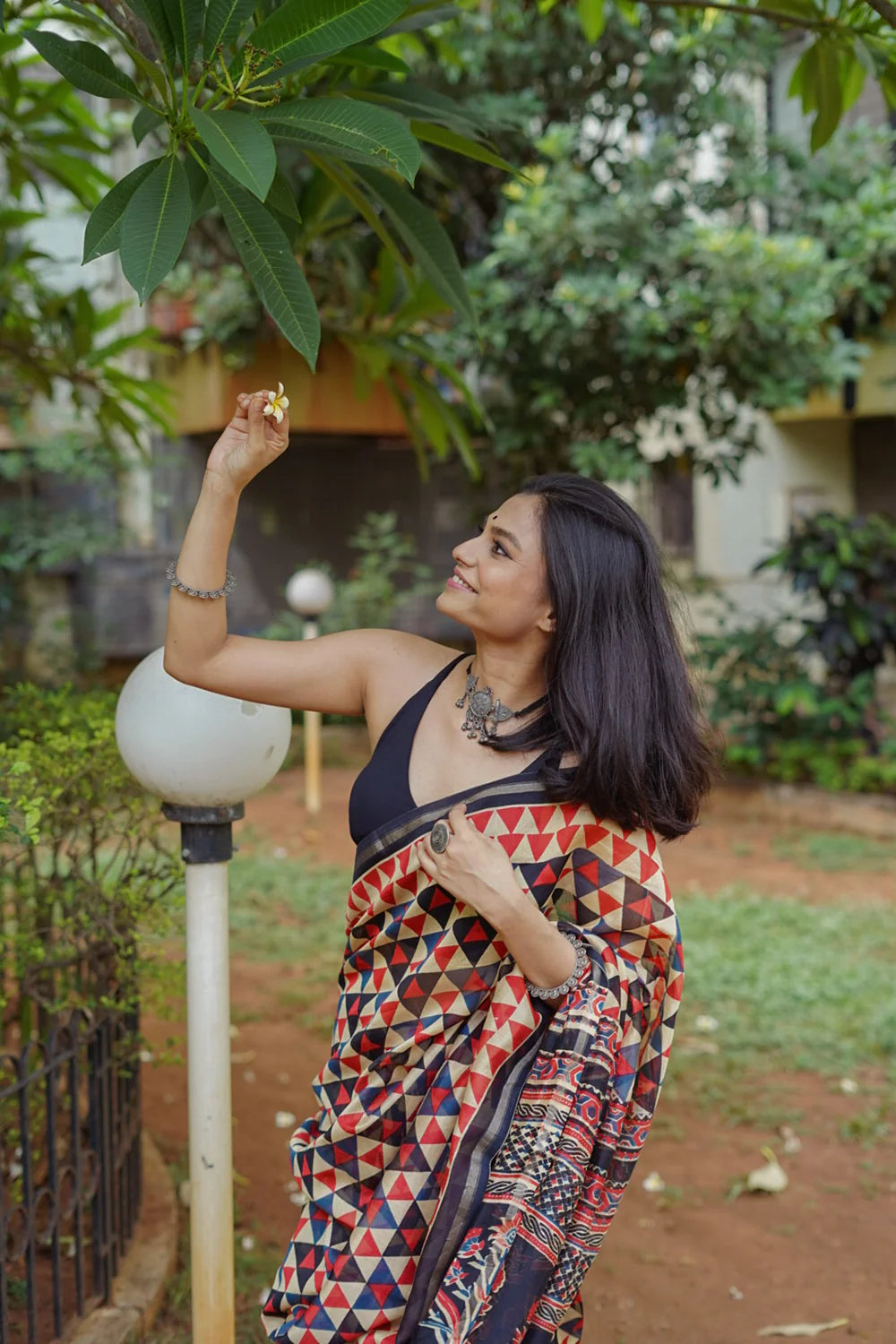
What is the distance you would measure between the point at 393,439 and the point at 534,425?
341 cm

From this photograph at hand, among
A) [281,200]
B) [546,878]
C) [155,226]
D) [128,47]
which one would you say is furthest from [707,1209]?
[128,47]

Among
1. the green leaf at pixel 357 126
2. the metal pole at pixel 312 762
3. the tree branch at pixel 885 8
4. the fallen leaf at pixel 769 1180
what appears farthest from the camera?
the metal pole at pixel 312 762

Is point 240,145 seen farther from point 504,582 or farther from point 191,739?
point 191,739

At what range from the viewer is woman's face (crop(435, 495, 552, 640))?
1.85 metres

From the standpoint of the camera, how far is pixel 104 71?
68.5 inches

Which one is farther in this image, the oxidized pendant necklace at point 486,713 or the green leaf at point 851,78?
the green leaf at point 851,78

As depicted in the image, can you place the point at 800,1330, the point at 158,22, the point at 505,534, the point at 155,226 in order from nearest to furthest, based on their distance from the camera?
the point at 155,226, the point at 158,22, the point at 505,534, the point at 800,1330

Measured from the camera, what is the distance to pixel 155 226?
5.05 ft

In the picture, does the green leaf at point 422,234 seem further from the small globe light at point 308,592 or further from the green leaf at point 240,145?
the small globe light at point 308,592

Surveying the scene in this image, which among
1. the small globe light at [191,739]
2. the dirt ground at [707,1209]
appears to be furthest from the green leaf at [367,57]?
the dirt ground at [707,1209]

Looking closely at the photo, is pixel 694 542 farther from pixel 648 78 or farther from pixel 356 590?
pixel 648 78

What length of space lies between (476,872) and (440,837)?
9 cm

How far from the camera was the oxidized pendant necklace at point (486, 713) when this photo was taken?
1.90 meters

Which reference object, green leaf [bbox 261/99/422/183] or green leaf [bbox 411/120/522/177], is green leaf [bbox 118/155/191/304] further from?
green leaf [bbox 411/120/522/177]
